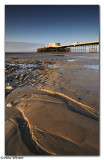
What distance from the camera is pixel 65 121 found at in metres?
1.28

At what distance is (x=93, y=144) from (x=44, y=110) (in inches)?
32.9

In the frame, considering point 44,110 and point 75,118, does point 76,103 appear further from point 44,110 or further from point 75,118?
point 44,110

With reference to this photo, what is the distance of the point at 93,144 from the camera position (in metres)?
0.98

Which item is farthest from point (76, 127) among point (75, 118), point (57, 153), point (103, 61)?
point (103, 61)

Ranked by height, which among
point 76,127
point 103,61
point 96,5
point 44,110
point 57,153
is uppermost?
point 96,5

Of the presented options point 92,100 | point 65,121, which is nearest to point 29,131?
point 65,121

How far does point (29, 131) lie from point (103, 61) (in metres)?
1.87

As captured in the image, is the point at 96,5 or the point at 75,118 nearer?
the point at 75,118
